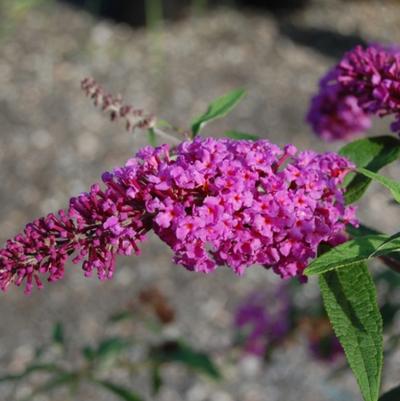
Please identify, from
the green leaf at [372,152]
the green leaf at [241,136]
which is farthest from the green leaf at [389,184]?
the green leaf at [241,136]

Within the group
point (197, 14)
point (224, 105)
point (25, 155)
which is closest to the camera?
point (224, 105)

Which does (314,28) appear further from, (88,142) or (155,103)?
(88,142)

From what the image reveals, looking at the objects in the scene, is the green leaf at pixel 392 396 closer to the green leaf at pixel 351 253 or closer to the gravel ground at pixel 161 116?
the green leaf at pixel 351 253

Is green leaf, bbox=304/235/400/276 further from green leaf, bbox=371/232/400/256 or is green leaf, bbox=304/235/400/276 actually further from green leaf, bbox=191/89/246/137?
green leaf, bbox=191/89/246/137

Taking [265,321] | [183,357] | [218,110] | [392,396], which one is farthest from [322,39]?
[392,396]

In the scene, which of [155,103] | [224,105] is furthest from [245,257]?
[155,103]

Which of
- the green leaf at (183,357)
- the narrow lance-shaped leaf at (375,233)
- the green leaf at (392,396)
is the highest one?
the green leaf at (183,357)

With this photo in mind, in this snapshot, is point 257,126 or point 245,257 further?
point 257,126
